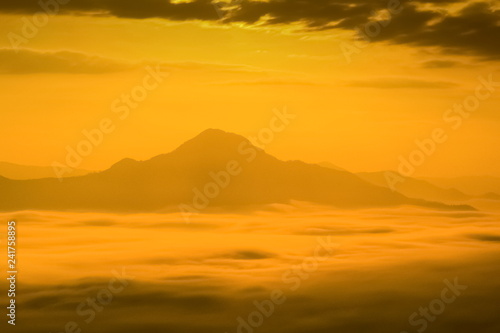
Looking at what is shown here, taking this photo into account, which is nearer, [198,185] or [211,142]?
[198,185]

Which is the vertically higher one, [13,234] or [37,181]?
[37,181]

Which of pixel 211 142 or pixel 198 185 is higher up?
pixel 211 142

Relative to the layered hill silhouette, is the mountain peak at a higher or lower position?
higher

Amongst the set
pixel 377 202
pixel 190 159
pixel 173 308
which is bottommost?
pixel 173 308

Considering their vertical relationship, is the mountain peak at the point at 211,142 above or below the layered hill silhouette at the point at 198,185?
above

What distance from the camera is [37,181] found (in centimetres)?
5322

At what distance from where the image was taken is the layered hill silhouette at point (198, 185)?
4988cm

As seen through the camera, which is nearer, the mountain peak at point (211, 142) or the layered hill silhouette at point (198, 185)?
the layered hill silhouette at point (198, 185)

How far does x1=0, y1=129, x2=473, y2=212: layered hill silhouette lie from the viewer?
4988 centimetres

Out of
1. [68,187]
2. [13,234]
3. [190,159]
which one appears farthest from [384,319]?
[190,159]

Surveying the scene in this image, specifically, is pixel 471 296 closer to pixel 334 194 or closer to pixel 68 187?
pixel 68 187

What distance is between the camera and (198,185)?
78.9 metres

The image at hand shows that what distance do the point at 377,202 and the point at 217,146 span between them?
122ft

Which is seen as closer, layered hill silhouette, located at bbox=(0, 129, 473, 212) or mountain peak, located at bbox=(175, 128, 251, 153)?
layered hill silhouette, located at bbox=(0, 129, 473, 212)
